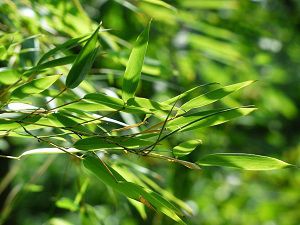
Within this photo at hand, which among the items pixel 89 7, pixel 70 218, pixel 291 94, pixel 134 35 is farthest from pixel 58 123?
pixel 291 94

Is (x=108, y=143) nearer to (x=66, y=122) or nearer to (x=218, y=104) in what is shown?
(x=66, y=122)

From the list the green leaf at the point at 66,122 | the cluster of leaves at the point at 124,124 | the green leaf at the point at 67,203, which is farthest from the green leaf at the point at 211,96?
the green leaf at the point at 67,203

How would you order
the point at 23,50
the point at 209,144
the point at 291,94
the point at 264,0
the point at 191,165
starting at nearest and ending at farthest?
the point at 191,165 < the point at 23,50 < the point at 209,144 < the point at 264,0 < the point at 291,94

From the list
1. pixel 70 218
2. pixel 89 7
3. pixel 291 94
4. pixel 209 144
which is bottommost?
pixel 70 218

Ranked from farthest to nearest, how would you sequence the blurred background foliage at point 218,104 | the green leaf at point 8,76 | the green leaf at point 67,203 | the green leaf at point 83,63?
the blurred background foliage at point 218,104 < the green leaf at point 67,203 < the green leaf at point 8,76 < the green leaf at point 83,63

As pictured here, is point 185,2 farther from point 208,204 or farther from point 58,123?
point 58,123

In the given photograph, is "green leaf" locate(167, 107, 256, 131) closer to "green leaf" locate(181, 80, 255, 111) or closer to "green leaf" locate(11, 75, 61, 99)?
"green leaf" locate(181, 80, 255, 111)

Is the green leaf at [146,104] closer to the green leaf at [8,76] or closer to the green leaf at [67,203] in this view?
the green leaf at [8,76]
